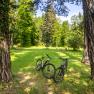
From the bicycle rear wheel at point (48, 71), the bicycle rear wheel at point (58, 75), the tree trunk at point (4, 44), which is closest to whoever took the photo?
the tree trunk at point (4, 44)

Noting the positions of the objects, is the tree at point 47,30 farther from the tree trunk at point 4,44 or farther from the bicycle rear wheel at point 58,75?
the tree trunk at point 4,44

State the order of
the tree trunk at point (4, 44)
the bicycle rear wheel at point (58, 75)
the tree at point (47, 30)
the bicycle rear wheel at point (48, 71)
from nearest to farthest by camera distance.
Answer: the tree trunk at point (4, 44)
the bicycle rear wheel at point (58, 75)
the bicycle rear wheel at point (48, 71)
the tree at point (47, 30)

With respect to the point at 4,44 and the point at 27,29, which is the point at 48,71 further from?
the point at 27,29

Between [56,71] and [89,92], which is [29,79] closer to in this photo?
[56,71]

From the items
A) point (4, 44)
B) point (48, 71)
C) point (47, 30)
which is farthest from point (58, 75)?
point (47, 30)

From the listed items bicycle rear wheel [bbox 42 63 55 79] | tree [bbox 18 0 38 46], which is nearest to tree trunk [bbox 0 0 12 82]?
bicycle rear wheel [bbox 42 63 55 79]

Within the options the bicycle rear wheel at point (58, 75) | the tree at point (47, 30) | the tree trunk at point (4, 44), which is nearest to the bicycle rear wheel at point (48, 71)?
the bicycle rear wheel at point (58, 75)

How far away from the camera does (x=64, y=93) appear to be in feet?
40.5

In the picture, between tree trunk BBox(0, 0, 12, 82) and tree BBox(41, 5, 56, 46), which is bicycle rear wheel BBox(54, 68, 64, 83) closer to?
tree trunk BBox(0, 0, 12, 82)

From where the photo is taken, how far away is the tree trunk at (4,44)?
1427 centimetres

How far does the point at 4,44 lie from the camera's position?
14.4m

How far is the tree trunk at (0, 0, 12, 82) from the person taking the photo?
46.8ft

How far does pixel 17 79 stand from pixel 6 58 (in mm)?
1354

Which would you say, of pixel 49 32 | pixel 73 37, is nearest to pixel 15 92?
pixel 73 37
